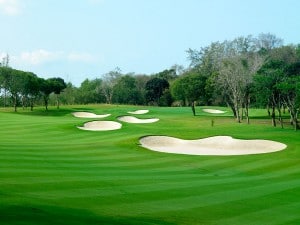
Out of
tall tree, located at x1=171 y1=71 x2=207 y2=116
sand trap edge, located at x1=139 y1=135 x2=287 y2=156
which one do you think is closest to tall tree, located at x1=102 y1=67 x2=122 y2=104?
tall tree, located at x1=171 y1=71 x2=207 y2=116

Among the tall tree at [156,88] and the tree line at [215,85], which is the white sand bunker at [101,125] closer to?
the tree line at [215,85]

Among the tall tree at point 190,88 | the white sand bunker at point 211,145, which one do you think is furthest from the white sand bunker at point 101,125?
the tall tree at point 190,88

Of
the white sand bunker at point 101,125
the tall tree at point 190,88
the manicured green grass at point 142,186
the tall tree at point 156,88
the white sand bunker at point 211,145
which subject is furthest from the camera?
the tall tree at point 156,88

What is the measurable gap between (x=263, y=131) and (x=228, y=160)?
12492 millimetres

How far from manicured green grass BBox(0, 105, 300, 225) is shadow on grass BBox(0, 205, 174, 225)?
0.02m

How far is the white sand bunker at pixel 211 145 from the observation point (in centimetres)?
3047

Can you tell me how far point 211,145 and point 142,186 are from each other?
16.9 meters

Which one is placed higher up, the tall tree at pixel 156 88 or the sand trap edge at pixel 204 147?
the tall tree at pixel 156 88

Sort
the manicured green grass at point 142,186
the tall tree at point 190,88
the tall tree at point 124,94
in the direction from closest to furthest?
the manicured green grass at point 142,186
the tall tree at point 190,88
the tall tree at point 124,94

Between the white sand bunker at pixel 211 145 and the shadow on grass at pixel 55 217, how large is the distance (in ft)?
60.0

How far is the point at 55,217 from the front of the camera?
10555 mm

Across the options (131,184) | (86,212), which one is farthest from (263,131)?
(86,212)

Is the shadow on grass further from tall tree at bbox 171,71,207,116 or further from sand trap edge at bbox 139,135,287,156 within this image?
tall tree at bbox 171,71,207,116

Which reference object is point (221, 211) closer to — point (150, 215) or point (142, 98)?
point (150, 215)
